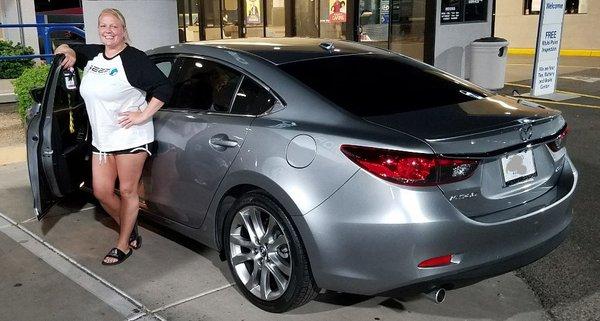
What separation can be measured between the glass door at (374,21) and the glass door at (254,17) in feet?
11.6

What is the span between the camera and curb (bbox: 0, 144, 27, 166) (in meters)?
7.41

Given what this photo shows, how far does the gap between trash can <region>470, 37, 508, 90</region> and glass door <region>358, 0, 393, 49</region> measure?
209cm

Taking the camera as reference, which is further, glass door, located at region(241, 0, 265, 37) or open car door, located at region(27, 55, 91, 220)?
glass door, located at region(241, 0, 265, 37)

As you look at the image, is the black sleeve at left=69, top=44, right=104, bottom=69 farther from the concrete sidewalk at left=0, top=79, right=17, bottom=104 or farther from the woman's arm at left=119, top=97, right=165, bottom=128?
the concrete sidewalk at left=0, top=79, right=17, bottom=104

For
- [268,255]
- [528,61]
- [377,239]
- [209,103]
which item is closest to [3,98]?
[209,103]

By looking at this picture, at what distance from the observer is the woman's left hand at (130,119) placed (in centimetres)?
408

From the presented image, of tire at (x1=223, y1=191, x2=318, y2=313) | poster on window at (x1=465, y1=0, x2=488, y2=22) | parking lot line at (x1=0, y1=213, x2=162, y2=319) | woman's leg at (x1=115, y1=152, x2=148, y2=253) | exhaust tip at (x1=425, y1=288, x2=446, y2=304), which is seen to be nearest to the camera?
exhaust tip at (x1=425, y1=288, x2=446, y2=304)

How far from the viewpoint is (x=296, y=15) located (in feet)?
52.4

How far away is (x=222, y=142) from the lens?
3.82m

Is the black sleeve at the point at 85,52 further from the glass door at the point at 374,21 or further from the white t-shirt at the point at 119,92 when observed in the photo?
the glass door at the point at 374,21

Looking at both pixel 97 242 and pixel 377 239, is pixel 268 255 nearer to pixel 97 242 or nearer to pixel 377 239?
pixel 377 239

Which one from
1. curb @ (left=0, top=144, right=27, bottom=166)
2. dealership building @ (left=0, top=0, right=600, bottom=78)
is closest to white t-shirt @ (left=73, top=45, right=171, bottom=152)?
curb @ (left=0, top=144, right=27, bottom=166)

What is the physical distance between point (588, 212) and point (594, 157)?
1.96 meters

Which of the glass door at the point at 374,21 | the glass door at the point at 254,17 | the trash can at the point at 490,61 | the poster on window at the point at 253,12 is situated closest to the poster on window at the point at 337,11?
the glass door at the point at 374,21
